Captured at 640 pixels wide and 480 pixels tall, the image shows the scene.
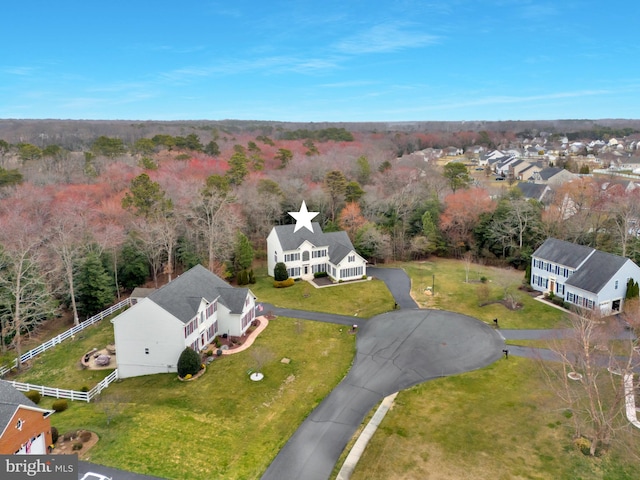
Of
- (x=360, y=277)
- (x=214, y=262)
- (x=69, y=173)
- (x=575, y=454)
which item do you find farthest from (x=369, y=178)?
(x=575, y=454)

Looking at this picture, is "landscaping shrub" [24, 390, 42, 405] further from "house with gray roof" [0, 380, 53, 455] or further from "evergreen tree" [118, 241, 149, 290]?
"evergreen tree" [118, 241, 149, 290]

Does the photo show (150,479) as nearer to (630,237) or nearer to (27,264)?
(27,264)

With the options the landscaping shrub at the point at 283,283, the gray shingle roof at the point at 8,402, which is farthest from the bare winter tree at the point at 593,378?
the landscaping shrub at the point at 283,283

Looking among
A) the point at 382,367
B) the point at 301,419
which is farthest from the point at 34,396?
the point at 382,367

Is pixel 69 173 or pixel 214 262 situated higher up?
pixel 69 173

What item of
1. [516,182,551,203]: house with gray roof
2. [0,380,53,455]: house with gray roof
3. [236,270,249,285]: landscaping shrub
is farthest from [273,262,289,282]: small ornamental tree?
[516,182,551,203]: house with gray roof

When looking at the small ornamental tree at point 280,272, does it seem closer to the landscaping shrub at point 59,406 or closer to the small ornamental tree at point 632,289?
the landscaping shrub at point 59,406

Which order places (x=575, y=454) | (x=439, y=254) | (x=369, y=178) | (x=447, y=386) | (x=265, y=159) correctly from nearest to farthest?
1. (x=575, y=454)
2. (x=447, y=386)
3. (x=439, y=254)
4. (x=369, y=178)
5. (x=265, y=159)

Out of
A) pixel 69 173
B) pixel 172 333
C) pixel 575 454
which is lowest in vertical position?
pixel 575 454
